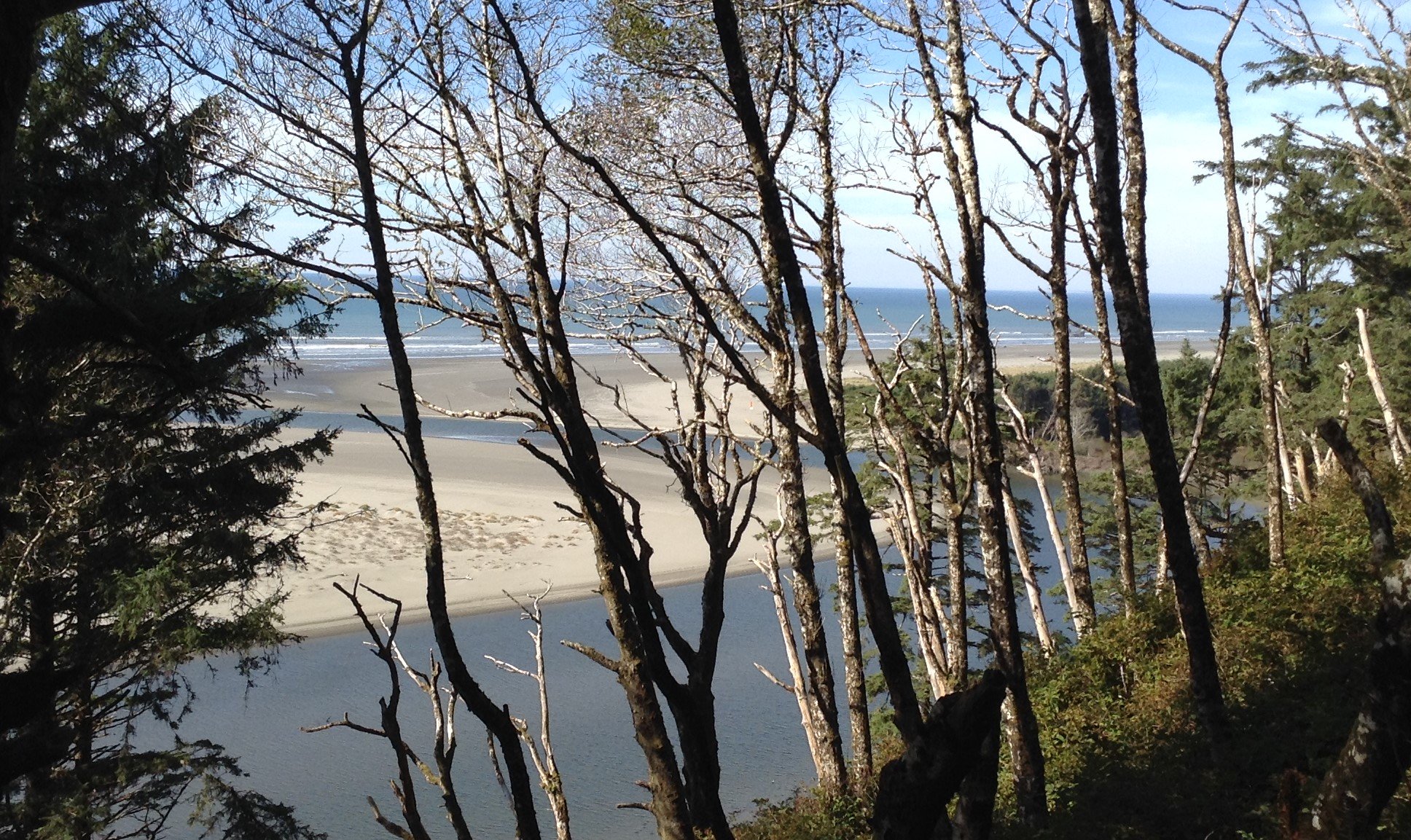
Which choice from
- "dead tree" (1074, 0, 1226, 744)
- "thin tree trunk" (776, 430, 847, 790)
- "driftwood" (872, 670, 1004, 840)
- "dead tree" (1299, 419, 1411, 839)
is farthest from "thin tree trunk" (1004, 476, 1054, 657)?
"driftwood" (872, 670, 1004, 840)

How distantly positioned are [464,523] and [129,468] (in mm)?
17498

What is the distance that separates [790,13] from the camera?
6.64 m

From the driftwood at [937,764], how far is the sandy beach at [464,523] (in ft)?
31.9

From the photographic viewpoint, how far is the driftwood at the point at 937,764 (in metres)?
2.65

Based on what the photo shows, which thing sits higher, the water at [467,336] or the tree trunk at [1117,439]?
the water at [467,336]

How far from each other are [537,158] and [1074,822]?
5.50 metres

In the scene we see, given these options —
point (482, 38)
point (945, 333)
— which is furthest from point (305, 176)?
point (945, 333)

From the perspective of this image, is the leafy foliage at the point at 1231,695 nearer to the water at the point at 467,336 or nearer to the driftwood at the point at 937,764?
the driftwood at the point at 937,764

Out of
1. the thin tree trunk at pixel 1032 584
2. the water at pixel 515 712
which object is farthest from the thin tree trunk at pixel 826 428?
the water at pixel 515 712


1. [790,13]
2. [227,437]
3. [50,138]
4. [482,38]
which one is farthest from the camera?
[227,437]

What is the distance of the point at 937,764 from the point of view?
2.66 m

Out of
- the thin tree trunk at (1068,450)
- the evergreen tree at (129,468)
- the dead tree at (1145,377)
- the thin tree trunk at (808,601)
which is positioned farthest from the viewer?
the thin tree trunk at (1068,450)

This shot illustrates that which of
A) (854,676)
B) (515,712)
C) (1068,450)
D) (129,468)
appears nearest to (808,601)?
(854,676)

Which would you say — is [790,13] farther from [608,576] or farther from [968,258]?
[608,576]
